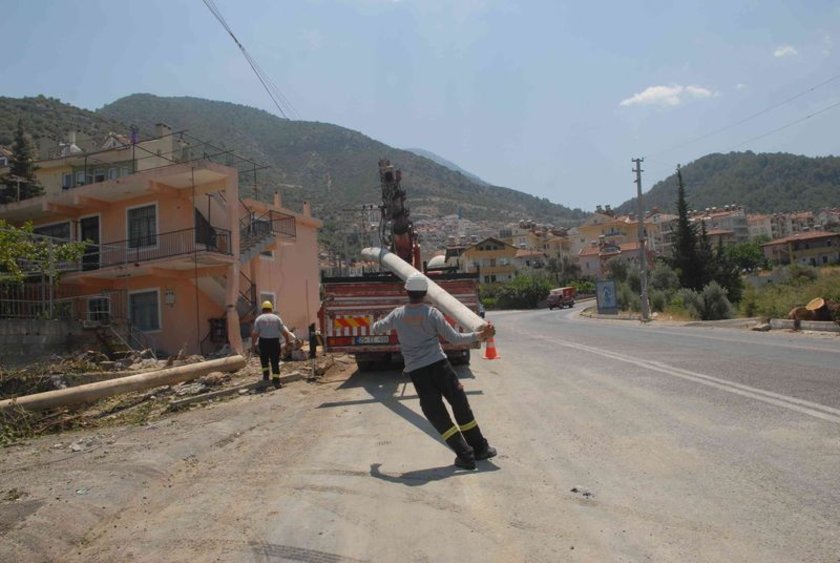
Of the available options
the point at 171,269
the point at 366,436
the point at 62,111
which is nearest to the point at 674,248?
the point at 171,269

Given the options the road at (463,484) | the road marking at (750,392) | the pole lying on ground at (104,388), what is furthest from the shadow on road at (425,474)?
the pole lying on ground at (104,388)

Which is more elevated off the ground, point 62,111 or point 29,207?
point 62,111

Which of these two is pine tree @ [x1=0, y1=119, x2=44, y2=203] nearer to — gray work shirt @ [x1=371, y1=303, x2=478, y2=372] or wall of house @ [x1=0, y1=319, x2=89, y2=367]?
wall of house @ [x1=0, y1=319, x2=89, y2=367]

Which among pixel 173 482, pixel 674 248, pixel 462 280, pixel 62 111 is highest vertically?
pixel 62 111

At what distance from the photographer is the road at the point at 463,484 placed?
13.2ft

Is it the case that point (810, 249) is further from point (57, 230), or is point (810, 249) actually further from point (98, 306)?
point (57, 230)

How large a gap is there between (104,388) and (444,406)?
22.2 feet

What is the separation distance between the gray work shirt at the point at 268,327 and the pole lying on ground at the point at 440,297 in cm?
252

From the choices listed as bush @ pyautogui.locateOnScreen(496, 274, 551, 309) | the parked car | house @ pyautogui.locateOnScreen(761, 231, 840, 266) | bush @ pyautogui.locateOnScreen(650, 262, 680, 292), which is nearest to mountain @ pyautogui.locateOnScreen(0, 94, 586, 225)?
bush @ pyautogui.locateOnScreen(496, 274, 551, 309)

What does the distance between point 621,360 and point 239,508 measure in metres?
10.6

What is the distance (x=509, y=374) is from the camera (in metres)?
12.4

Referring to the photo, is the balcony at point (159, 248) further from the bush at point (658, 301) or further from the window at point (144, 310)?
the bush at point (658, 301)

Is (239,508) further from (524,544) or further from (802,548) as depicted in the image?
(802,548)

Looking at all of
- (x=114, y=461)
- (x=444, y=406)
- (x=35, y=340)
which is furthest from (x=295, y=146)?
(x=444, y=406)
